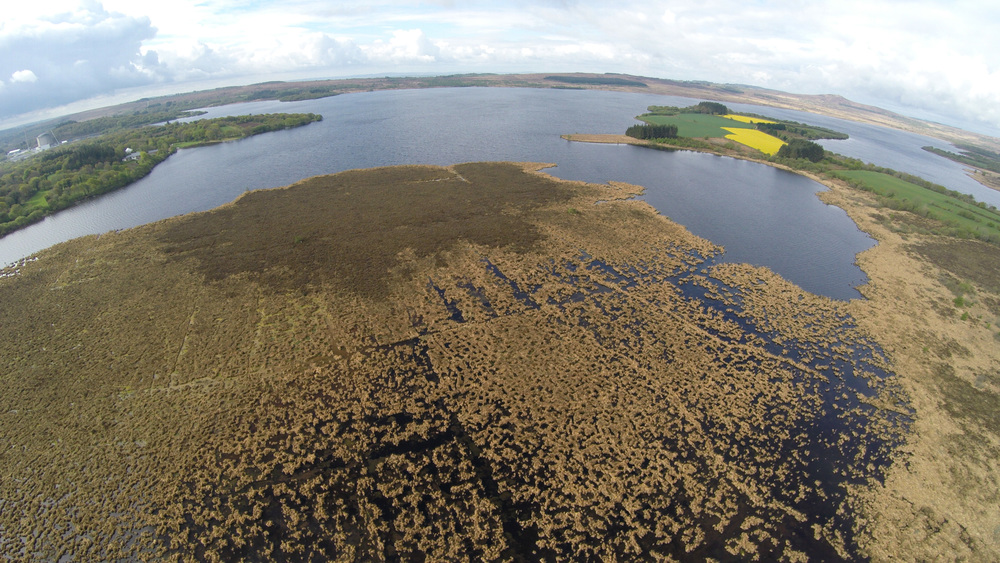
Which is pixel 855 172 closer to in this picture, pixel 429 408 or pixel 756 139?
pixel 756 139

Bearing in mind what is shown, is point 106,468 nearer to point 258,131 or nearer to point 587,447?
point 587,447

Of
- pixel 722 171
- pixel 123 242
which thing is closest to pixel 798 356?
pixel 722 171

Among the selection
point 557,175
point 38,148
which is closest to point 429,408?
point 557,175

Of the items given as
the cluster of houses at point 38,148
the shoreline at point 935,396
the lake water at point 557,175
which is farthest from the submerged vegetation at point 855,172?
the cluster of houses at point 38,148

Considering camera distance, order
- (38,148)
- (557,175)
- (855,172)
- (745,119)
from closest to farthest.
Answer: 1. (557,175)
2. (855,172)
3. (38,148)
4. (745,119)

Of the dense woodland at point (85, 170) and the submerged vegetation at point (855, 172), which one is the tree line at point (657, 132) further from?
the dense woodland at point (85, 170)

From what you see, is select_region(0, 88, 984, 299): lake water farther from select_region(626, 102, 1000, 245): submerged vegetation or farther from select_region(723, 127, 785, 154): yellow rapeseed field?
select_region(723, 127, 785, 154): yellow rapeseed field
